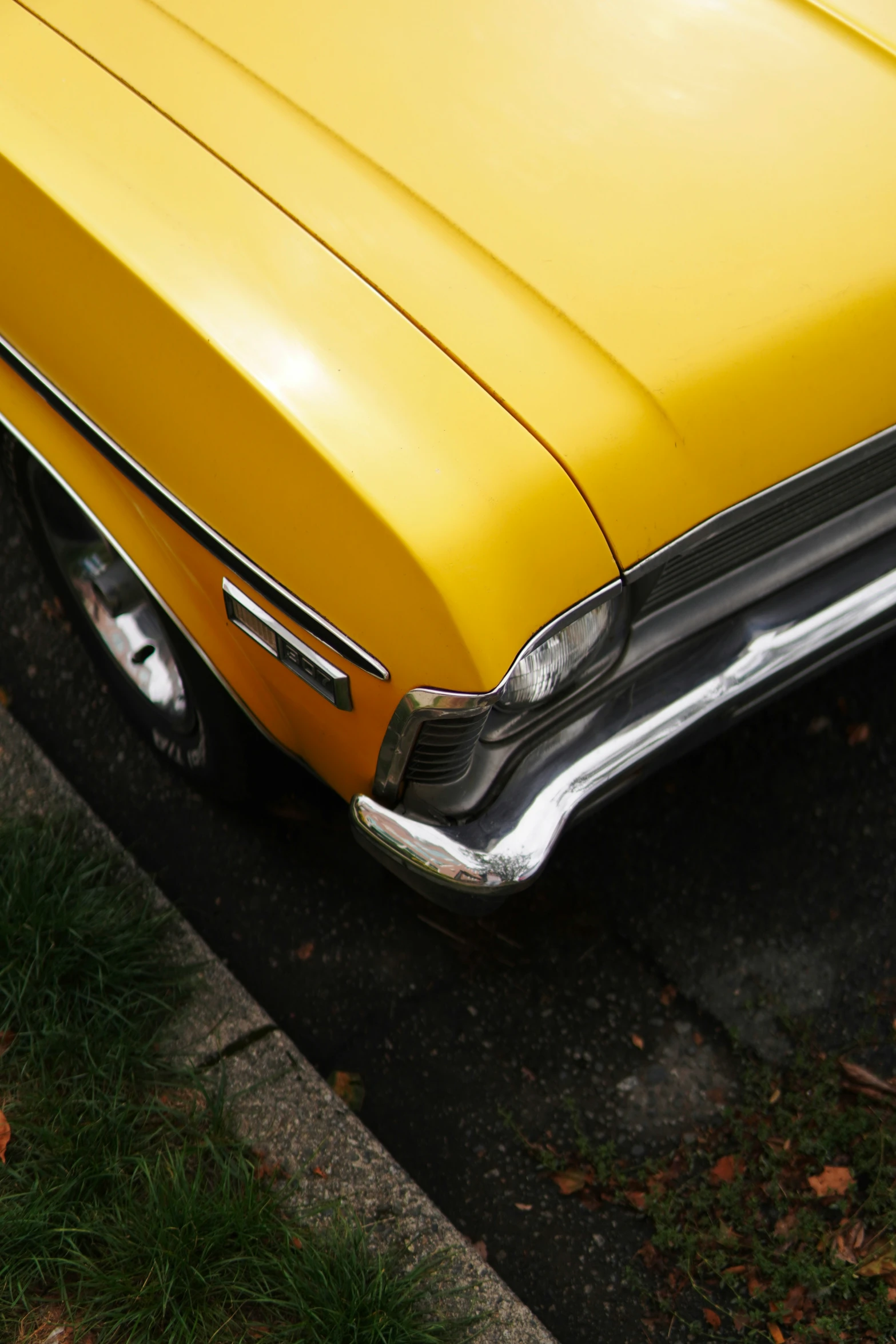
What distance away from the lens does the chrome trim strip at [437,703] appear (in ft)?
5.02

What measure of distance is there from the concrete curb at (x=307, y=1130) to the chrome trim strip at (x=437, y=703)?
32.7 inches

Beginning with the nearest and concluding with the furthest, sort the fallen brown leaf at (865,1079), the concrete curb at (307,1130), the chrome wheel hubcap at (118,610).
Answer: the concrete curb at (307,1130)
the fallen brown leaf at (865,1079)
the chrome wheel hubcap at (118,610)

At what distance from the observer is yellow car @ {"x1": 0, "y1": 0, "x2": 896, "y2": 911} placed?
1.54m

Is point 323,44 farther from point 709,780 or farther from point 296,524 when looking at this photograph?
point 709,780

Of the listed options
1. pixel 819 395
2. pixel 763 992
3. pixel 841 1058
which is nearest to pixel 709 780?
pixel 763 992

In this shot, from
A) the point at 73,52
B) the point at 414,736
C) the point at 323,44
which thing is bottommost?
the point at 414,736

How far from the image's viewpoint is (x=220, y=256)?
1630 mm

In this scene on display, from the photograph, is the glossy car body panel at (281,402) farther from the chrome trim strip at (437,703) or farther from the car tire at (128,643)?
the car tire at (128,643)

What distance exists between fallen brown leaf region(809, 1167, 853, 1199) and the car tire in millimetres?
1407

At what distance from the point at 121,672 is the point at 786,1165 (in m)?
1.79

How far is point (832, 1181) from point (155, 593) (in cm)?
174

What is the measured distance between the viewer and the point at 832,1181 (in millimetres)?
2123

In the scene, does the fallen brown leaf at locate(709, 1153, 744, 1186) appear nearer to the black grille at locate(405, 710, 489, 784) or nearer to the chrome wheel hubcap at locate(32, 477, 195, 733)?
the black grille at locate(405, 710, 489, 784)

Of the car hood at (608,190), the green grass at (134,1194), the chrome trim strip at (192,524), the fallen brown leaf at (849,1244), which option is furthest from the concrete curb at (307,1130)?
the car hood at (608,190)
